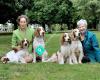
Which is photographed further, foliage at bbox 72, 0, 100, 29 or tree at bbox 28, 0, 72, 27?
tree at bbox 28, 0, 72, 27

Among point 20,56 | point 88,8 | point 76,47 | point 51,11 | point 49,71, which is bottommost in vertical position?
point 49,71

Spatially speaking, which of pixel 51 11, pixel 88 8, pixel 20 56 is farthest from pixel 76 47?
pixel 51 11

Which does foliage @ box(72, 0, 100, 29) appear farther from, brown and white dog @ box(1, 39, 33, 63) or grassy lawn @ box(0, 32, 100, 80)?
grassy lawn @ box(0, 32, 100, 80)

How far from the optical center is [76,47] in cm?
1225

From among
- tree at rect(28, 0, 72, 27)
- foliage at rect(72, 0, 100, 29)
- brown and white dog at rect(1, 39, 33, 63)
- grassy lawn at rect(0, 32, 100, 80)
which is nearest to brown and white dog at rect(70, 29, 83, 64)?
grassy lawn at rect(0, 32, 100, 80)

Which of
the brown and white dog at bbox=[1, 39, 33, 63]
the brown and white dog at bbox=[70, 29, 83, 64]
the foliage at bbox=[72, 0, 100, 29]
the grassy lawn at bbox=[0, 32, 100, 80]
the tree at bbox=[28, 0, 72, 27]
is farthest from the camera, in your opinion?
the tree at bbox=[28, 0, 72, 27]

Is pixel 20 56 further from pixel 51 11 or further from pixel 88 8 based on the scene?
pixel 51 11

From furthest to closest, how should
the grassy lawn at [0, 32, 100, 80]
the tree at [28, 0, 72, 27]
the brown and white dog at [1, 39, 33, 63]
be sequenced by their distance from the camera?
the tree at [28, 0, 72, 27] → the brown and white dog at [1, 39, 33, 63] → the grassy lawn at [0, 32, 100, 80]

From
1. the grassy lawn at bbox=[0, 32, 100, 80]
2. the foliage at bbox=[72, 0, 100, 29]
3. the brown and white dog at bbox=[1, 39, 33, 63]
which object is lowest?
the grassy lawn at bbox=[0, 32, 100, 80]

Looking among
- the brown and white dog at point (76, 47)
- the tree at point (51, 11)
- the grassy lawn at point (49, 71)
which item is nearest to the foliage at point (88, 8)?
the tree at point (51, 11)

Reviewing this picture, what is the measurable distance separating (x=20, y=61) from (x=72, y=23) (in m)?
72.2

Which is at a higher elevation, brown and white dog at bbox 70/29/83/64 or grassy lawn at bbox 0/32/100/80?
brown and white dog at bbox 70/29/83/64

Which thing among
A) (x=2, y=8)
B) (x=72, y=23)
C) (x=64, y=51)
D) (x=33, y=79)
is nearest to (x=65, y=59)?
(x=64, y=51)

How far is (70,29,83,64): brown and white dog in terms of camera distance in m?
12.1
